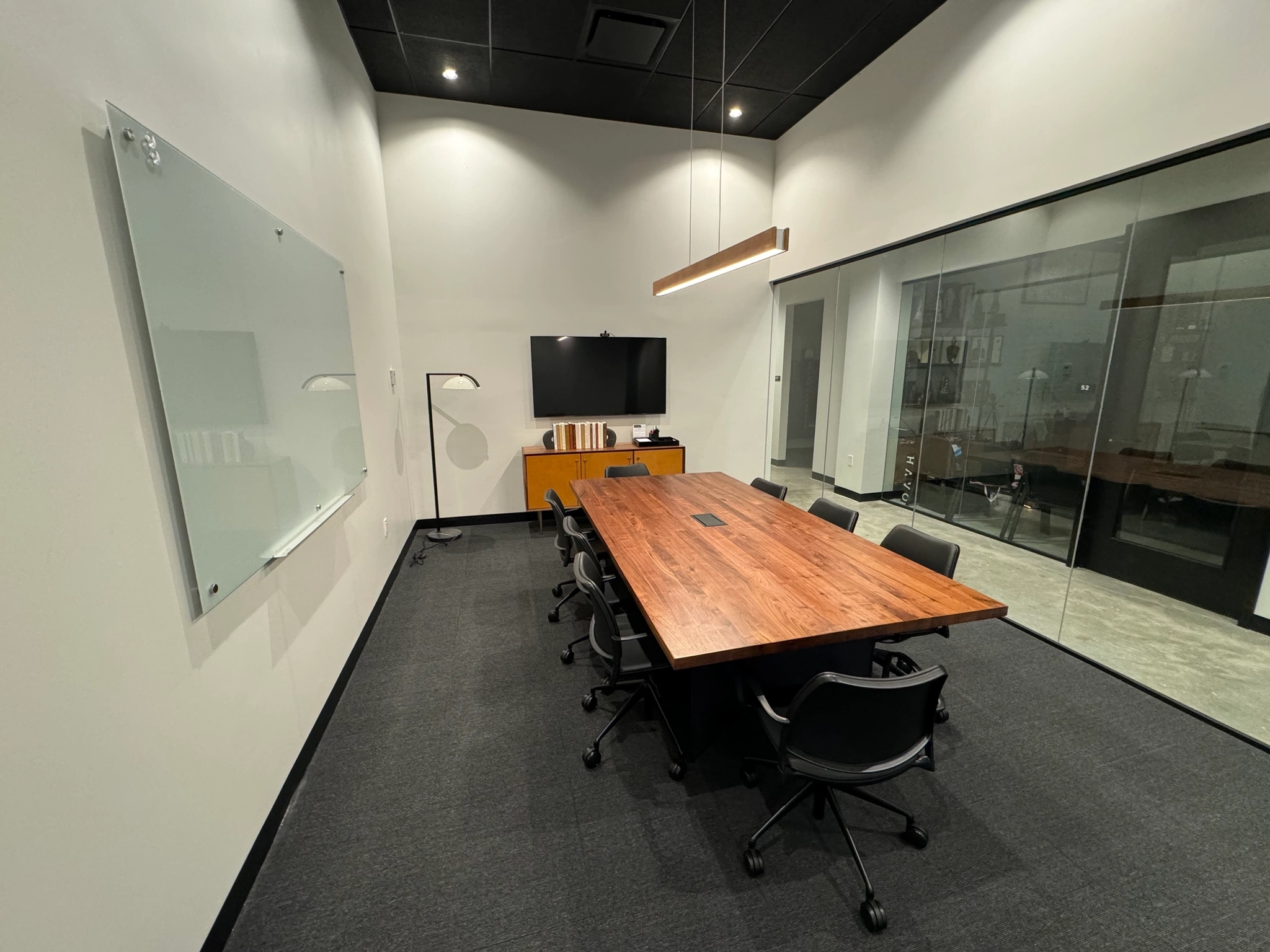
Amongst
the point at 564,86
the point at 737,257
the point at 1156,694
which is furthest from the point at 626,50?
the point at 1156,694

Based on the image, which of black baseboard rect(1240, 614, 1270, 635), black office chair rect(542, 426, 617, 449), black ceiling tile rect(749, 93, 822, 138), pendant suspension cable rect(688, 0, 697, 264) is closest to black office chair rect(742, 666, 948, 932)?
black baseboard rect(1240, 614, 1270, 635)

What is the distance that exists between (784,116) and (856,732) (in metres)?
5.62

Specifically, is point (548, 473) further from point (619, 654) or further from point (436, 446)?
point (619, 654)

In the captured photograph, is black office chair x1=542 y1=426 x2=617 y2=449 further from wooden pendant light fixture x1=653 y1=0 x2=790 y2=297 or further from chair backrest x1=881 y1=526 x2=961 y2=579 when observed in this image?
chair backrest x1=881 y1=526 x2=961 y2=579

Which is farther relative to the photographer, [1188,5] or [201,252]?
[1188,5]

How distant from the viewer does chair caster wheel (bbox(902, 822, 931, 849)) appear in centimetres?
168

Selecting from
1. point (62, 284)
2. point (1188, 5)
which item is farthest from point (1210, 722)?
point (62, 284)

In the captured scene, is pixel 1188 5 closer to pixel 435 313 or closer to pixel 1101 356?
pixel 1101 356

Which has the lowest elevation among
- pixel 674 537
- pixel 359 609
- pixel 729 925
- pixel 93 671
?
pixel 729 925

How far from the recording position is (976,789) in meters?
1.93

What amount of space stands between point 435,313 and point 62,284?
404 centimetres

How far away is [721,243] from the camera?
543cm

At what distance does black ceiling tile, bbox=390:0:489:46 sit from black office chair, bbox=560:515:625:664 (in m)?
3.51

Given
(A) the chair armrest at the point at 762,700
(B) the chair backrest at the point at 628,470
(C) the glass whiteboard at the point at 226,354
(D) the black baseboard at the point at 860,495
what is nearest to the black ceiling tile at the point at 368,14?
(C) the glass whiteboard at the point at 226,354
